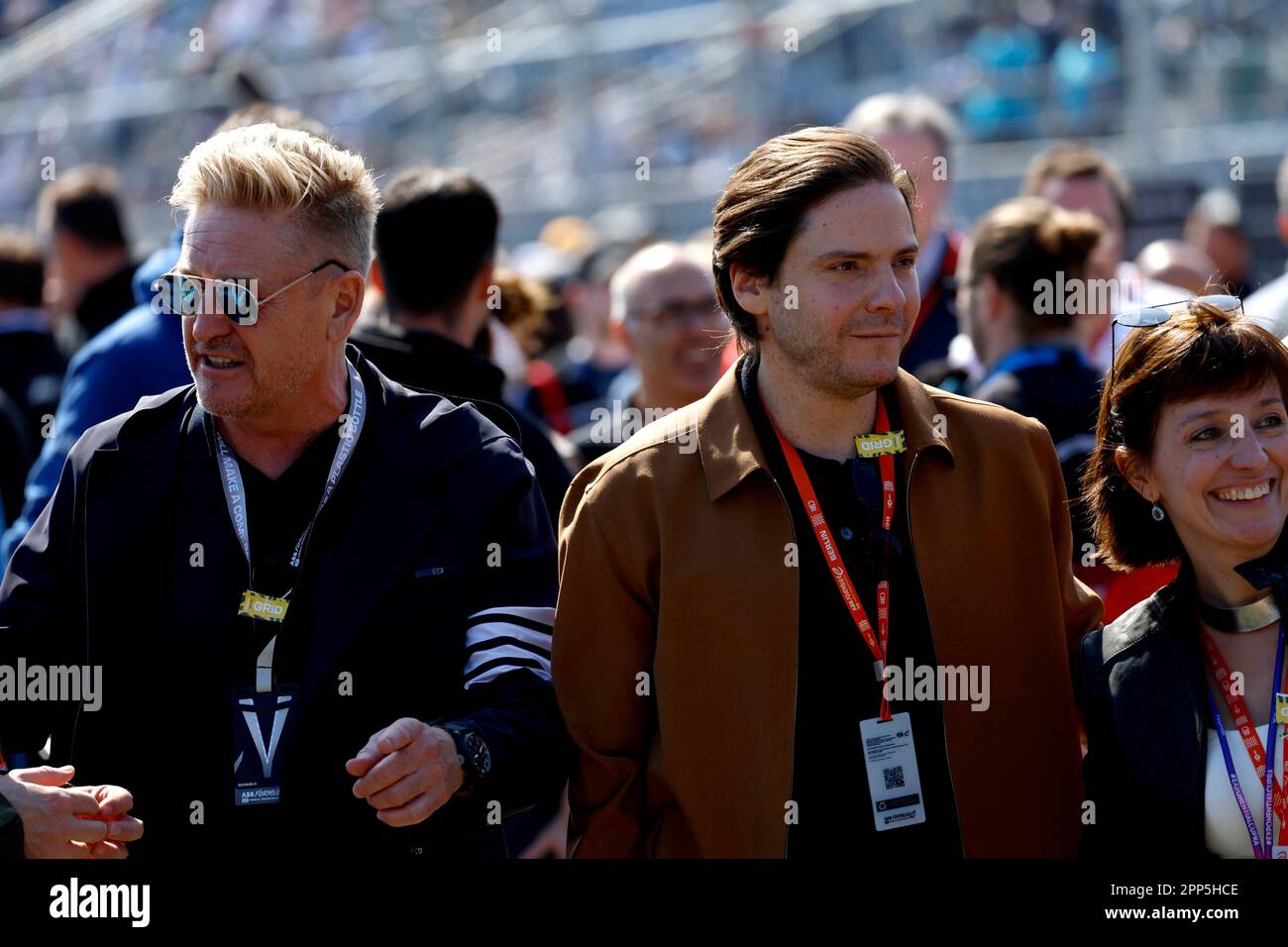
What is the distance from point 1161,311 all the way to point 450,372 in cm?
184

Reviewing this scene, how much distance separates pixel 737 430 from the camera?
3191 millimetres

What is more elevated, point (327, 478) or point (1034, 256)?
point (1034, 256)

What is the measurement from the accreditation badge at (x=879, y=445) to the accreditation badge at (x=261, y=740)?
1200 millimetres

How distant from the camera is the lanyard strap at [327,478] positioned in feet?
10.1

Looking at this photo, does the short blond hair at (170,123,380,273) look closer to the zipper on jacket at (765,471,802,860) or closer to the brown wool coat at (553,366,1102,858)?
the brown wool coat at (553,366,1102,858)

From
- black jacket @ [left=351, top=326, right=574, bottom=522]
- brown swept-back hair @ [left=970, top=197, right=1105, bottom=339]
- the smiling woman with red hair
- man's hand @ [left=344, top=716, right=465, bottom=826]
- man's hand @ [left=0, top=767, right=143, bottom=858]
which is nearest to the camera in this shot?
man's hand @ [left=344, top=716, right=465, bottom=826]

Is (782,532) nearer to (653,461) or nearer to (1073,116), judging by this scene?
(653,461)

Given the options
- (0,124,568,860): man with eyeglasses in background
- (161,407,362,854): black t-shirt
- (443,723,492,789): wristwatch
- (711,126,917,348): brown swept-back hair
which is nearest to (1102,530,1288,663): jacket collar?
(711,126,917,348): brown swept-back hair

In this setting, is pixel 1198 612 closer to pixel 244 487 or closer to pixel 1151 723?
pixel 1151 723

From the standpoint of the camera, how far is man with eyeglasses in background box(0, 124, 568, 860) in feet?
9.78

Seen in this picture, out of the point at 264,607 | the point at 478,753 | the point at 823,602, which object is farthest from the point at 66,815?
the point at 823,602

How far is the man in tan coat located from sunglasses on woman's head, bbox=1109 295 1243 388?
0.98ft

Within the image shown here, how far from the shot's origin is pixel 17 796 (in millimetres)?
2807
